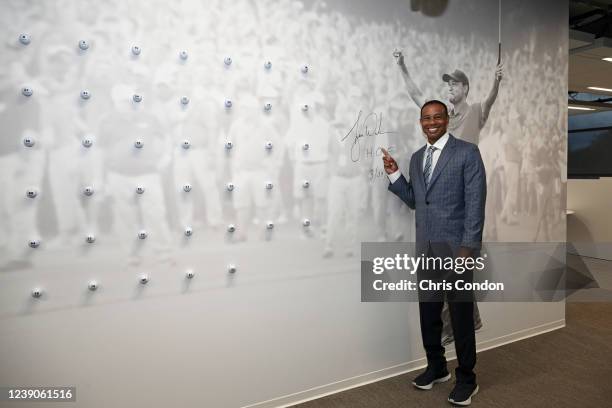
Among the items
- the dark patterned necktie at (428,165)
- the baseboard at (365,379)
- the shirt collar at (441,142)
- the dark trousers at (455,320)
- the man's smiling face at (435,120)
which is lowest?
the baseboard at (365,379)

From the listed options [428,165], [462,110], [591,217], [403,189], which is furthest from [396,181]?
[591,217]

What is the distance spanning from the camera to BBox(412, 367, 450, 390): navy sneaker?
2260 mm

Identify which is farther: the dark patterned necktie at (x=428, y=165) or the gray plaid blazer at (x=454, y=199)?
the dark patterned necktie at (x=428, y=165)

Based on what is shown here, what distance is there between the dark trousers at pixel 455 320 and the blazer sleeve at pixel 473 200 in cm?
16

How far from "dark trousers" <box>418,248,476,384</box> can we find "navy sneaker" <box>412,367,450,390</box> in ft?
0.42

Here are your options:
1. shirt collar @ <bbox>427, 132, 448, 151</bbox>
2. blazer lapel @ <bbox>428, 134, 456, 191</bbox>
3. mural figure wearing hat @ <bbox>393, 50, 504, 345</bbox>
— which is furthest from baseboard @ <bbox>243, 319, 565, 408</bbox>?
shirt collar @ <bbox>427, 132, 448, 151</bbox>

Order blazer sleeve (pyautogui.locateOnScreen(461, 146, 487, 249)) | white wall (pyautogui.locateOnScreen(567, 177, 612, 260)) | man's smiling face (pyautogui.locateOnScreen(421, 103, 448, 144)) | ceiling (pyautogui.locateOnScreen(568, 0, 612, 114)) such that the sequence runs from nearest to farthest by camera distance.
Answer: blazer sleeve (pyautogui.locateOnScreen(461, 146, 487, 249))
man's smiling face (pyautogui.locateOnScreen(421, 103, 448, 144))
ceiling (pyautogui.locateOnScreen(568, 0, 612, 114))
white wall (pyautogui.locateOnScreen(567, 177, 612, 260))

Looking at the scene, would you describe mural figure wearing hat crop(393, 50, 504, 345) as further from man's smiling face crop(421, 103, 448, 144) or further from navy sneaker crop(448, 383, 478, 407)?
navy sneaker crop(448, 383, 478, 407)

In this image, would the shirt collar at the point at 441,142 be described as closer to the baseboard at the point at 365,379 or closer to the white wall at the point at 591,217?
the baseboard at the point at 365,379

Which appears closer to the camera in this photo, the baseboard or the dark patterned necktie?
the baseboard

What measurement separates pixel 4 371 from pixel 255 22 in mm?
1652

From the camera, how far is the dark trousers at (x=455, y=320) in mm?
2152

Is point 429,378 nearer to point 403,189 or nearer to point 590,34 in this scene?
point 403,189

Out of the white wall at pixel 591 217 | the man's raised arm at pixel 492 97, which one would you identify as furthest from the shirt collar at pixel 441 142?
Answer: the white wall at pixel 591 217
